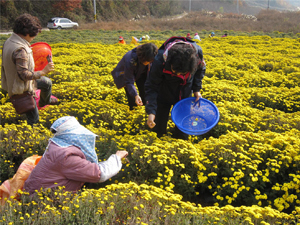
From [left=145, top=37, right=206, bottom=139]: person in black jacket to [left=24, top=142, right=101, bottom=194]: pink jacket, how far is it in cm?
109

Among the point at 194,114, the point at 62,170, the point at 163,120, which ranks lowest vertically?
the point at 163,120

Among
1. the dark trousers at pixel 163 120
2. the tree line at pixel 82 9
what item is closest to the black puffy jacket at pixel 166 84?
the dark trousers at pixel 163 120

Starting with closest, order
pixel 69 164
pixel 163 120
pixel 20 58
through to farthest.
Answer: pixel 69 164 → pixel 20 58 → pixel 163 120

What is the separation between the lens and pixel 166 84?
3717mm

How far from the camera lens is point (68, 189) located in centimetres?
265

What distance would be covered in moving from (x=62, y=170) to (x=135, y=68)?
7.89 feet

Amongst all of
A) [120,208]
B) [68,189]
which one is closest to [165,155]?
[120,208]

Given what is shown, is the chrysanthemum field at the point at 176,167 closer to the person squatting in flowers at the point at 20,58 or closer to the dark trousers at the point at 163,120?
the dark trousers at the point at 163,120

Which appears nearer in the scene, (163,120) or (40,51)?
(163,120)

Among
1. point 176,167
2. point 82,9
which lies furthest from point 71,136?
point 82,9

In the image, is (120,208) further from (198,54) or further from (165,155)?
(198,54)

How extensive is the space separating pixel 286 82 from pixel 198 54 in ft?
17.0

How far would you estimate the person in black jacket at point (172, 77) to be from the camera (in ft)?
9.61

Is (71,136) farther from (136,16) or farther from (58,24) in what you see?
(136,16)
